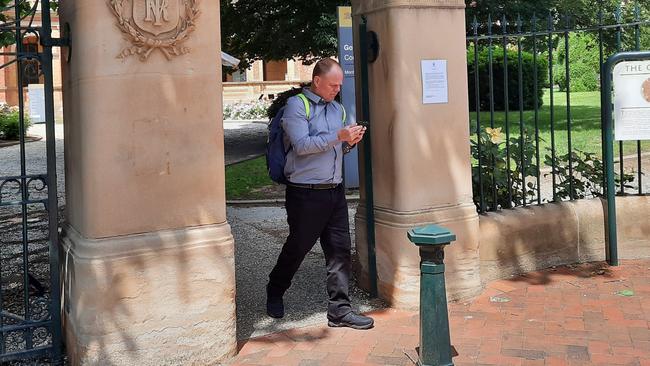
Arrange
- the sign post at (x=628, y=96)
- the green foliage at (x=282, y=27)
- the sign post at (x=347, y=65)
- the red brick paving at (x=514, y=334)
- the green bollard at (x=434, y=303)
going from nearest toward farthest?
the green bollard at (x=434, y=303), the red brick paving at (x=514, y=334), the sign post at (x=628, y=96), the sign post at (x=347, y=65), the green foliage at (x=282, y=27)

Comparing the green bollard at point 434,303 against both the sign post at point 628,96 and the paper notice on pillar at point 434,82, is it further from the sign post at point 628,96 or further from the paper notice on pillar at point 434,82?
the sign post at point 628,96

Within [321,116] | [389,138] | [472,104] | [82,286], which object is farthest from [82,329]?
[472,104]

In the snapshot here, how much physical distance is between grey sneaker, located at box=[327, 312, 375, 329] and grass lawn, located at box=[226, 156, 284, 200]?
6318mm

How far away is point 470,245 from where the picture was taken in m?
5.55

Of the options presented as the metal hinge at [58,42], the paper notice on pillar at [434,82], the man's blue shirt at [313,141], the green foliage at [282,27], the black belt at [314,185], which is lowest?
the black belt at [314,185]

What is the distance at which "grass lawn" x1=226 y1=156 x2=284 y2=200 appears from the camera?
11.3m

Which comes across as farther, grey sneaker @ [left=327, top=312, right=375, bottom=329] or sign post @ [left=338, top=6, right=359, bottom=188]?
sign post @ [left=338, top=6, right=359, bottom=188]

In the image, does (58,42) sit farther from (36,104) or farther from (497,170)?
(36,104)

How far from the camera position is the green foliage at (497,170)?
6305 mm

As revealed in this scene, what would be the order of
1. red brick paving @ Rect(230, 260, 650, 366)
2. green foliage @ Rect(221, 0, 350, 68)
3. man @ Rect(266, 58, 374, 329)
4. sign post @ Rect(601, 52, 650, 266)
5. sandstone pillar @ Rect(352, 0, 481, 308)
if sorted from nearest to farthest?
red brick paving @ Rect(230, 260, 650, 366) < man @ Rect(266, 58, 374, 329) < sandstone pillar @ Rect(352, 0, 481, 308) < sign post @ Rect(601, 52, 650, 266) < green foliage @ Rect(221, 0, 350, 68)

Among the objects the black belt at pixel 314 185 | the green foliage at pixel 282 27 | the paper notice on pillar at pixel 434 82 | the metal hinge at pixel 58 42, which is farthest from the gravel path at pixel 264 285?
the green foliage at pixel 282 27

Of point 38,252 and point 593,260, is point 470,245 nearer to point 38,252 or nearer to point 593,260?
point 593,260

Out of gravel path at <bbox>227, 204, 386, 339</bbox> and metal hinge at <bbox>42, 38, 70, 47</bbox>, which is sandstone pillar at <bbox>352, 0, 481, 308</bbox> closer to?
gravel path at <bbox>227, 204, 386, 339</bbox>

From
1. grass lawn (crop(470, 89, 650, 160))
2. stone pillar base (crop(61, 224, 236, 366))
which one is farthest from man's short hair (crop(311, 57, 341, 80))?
grass lawn (crop(470, 89, 650, 160))
